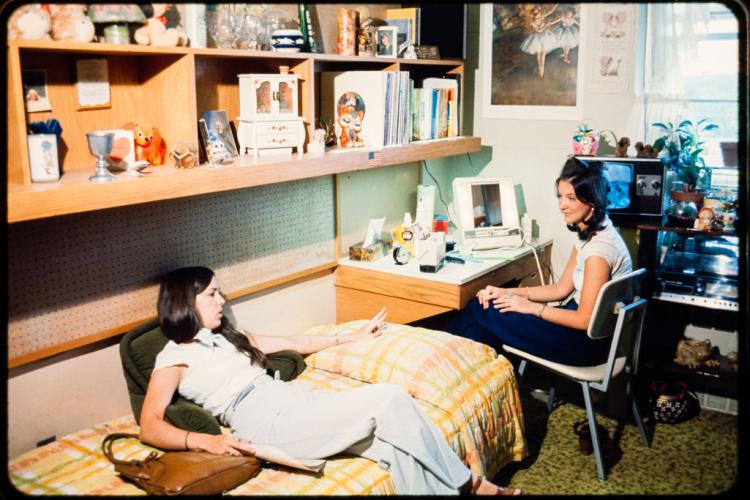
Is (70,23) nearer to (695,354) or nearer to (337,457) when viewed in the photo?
(337,457)

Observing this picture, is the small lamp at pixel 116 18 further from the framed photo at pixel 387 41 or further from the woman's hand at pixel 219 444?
the framed photo at pixel 387 41

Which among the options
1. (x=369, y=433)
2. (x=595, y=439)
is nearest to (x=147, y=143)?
(x=369, y=433)

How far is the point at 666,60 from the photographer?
11.2 feet

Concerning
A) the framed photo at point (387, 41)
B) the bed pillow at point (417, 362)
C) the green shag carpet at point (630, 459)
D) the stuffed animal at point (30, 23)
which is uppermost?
the framed photo at point (387, 41)

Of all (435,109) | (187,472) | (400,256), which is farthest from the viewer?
(435,109)

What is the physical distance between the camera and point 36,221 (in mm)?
2170

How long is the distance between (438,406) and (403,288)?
0.79 metres

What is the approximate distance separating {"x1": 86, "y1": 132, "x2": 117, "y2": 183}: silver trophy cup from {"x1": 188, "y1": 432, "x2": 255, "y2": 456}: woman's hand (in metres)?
0.82

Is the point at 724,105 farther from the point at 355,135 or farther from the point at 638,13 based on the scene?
the point at 355,135

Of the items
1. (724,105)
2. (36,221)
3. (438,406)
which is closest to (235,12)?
(36,221)

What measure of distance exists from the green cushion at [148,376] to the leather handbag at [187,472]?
0.18 meters

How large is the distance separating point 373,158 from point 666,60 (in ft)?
5.10

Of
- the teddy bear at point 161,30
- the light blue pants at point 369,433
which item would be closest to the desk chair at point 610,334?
the light blue pants at point 369,433

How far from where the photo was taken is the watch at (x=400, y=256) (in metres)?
3.36
